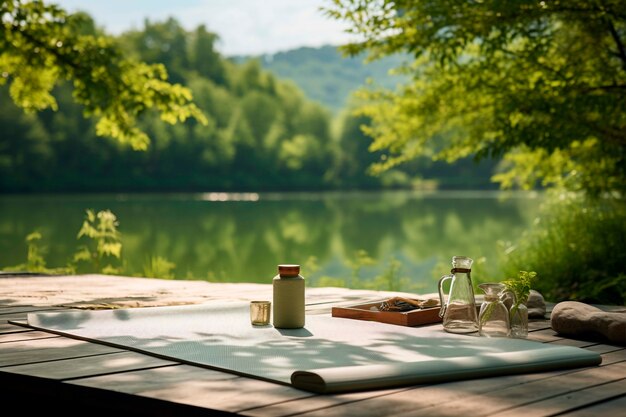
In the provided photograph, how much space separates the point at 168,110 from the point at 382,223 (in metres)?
16.0

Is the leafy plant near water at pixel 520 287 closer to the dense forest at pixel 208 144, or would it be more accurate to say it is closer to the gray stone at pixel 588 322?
the gray stone at pixel 588 322

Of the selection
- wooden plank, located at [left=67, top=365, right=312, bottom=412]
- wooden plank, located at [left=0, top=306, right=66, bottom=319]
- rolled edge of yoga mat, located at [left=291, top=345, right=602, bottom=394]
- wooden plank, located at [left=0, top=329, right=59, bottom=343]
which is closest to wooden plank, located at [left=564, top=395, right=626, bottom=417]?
rolled edge of yoga mat, located at [left=291, top=345, right=602, bottom=394]

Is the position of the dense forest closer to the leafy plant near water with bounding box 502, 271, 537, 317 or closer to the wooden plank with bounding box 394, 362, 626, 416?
the leafy plant near water with bounding box 502, 271, 537, 317

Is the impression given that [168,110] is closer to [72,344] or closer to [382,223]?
[72,344]

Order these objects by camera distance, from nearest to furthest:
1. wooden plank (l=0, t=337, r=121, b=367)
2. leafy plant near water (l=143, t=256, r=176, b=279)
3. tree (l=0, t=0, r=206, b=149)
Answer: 1. wooden plank (l=0, t=337, r=121, b=367)
2. leafy plant near water (l=143, t=256, r=176, b=279)
3. tree (l=0, t=0, r=206, b=149)

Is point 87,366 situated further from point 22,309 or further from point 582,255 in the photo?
point 582,255

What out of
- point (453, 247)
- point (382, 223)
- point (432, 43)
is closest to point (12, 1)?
point (432, 43)

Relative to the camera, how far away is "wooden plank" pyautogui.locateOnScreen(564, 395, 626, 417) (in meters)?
1.92

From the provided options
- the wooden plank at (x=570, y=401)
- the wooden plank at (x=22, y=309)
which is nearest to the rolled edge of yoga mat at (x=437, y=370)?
the wooden plank at (x=570, y=401)

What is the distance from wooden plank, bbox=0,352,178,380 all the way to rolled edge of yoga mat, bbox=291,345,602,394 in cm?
53

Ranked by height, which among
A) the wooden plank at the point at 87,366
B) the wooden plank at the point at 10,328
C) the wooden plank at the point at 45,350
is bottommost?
the wooden plank at the point at 87,366

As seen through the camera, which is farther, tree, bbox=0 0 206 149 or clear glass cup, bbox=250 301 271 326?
tree, bbox=0 0 206 149

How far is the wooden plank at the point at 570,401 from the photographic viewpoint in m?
1.92

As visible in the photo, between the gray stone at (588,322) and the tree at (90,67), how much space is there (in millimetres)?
6426
